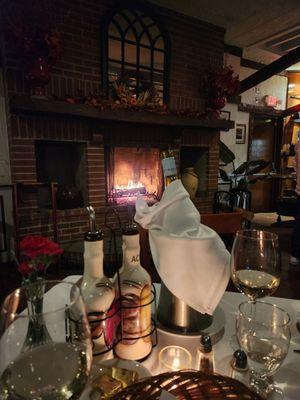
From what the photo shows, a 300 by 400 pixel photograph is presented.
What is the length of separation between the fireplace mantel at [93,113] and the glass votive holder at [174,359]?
2.11m

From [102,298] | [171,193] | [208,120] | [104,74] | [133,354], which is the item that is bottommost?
[133,354]

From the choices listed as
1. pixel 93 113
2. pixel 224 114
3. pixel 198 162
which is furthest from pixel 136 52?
pixel 224 114

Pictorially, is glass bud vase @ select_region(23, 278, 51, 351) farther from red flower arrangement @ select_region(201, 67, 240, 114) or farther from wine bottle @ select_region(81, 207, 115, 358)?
red flower arrangement @ select_region(201, 67, 240, 114)

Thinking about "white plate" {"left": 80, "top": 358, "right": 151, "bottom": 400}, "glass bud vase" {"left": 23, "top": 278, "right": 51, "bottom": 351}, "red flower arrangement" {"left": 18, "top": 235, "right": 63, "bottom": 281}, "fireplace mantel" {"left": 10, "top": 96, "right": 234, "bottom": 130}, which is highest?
"fireplace mantel" {"left": 10, "top": 96, "right": 234, "bottom": 130}

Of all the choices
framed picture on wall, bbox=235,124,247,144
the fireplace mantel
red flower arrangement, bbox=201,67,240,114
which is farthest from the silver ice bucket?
framed picture on wall, bbox=235,124,247,144

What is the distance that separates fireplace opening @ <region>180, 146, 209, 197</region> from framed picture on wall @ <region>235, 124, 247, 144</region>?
123 cm

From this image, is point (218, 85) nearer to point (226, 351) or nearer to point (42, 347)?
point (226, 351)

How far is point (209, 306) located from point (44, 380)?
1.05ft

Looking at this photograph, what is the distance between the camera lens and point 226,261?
0.57m

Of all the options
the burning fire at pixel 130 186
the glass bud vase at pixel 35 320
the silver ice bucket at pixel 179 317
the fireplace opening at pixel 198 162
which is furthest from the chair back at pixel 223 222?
the fireplace opening at pixel 198 162

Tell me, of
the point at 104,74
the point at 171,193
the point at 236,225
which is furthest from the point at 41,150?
the point at 171,193

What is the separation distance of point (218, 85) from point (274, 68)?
47.8 inches

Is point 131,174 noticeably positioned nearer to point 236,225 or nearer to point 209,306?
point 236,225

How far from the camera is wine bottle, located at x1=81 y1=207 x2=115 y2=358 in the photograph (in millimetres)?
479
